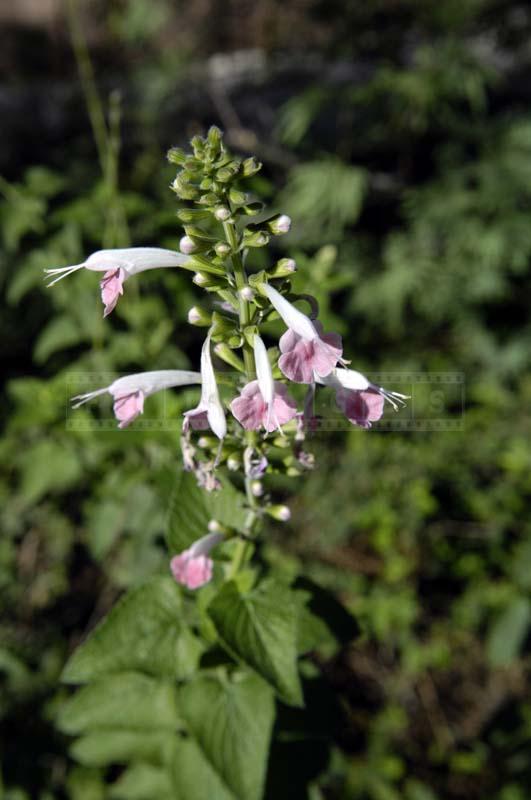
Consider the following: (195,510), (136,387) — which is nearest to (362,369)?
(195,510)

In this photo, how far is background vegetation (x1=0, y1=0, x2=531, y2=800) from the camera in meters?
2.76

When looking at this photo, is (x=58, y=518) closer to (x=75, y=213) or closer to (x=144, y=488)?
(x=144, y=488)

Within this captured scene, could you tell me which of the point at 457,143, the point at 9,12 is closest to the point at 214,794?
the point at 457,143

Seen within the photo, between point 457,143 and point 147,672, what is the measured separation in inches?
180

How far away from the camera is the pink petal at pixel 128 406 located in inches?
55.5

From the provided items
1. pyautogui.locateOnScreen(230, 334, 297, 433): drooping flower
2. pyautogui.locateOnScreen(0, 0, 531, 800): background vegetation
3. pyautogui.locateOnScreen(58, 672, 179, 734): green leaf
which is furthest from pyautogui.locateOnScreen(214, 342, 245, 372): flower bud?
pyautogui.locateOnScreen(58, 672, 179, 734): green leaf

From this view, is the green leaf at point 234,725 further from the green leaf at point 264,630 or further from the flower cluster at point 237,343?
the flower cluster at point 237,343

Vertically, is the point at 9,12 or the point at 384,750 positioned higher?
the point at 9,12

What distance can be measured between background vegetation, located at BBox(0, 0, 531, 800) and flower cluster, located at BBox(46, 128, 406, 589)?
59 centimetres

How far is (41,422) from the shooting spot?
2783mm

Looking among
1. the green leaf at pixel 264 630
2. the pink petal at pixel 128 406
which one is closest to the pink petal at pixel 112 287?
the pink petal at pixel 128 406

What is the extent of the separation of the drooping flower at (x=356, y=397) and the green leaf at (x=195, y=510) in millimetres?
432

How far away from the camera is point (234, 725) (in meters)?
1.65

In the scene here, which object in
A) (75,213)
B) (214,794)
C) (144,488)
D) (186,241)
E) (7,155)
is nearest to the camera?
(186,241)
